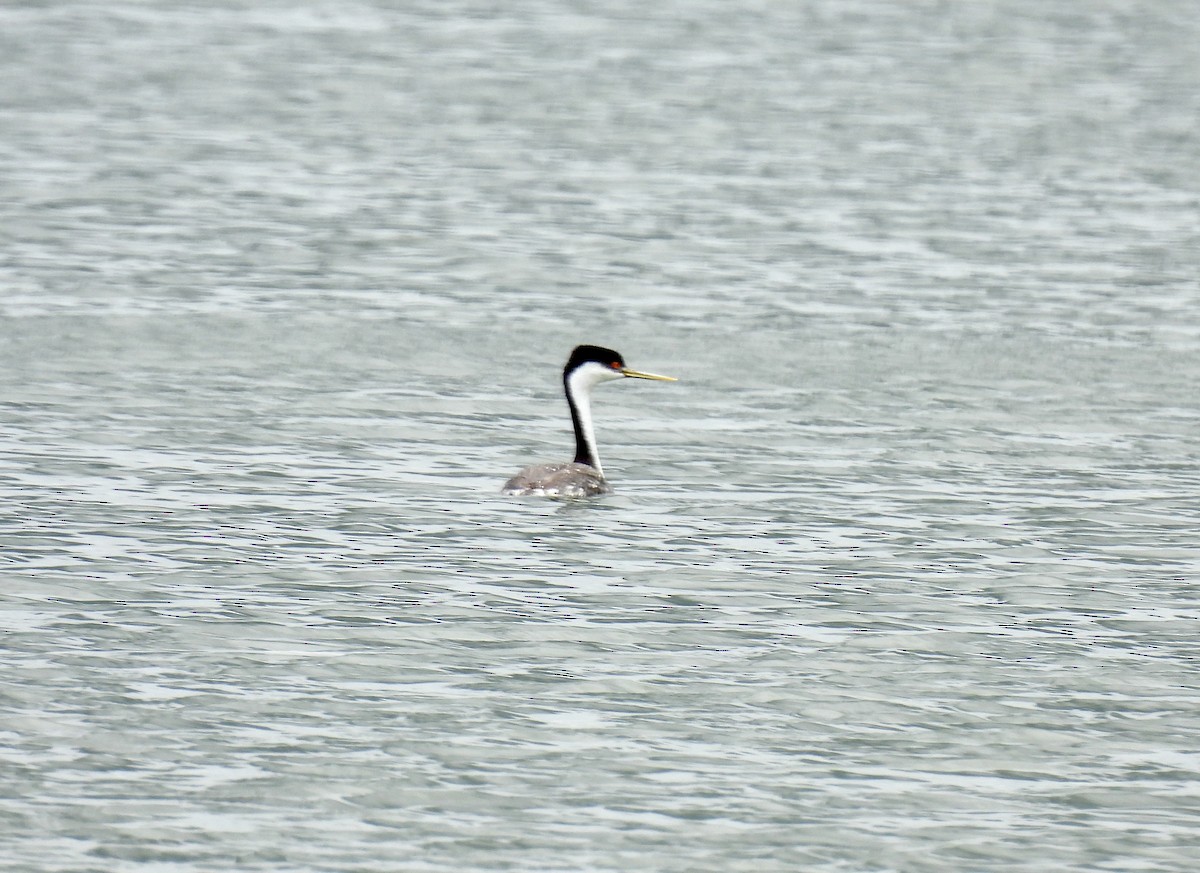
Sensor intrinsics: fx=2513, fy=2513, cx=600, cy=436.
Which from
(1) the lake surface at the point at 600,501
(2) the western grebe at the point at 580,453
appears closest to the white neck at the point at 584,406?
(2) the western grebe at the point at 580,453

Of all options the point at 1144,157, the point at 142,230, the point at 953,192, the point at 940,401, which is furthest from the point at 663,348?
A: the point at 1144,157

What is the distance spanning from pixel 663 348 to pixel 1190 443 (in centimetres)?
613

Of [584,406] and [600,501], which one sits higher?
[584,406]


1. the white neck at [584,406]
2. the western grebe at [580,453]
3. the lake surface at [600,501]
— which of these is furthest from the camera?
the white neck at [584,406]

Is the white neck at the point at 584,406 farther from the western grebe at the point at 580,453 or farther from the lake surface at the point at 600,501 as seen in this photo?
the lake surface at the point at 600,501

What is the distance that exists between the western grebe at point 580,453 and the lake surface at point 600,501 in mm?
204

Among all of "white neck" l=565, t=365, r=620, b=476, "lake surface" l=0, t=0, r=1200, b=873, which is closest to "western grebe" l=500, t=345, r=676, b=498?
"white neck" l=565, t=365, r=620, b=476

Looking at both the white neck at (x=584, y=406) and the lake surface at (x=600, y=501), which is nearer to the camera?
the lake surface at (x=600, y=501)

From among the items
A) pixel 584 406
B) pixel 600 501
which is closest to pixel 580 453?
pixel 584 406

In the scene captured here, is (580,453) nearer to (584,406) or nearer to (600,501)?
(584,406)

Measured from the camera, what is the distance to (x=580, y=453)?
1847 centimetres

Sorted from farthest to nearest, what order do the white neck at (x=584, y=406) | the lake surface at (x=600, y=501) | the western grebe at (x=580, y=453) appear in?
the white neck at (x=584, y=406), the western grebe at (x=580, y=453), the lake surface at (x=600, y=501)

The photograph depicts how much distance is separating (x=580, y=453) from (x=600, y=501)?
635 mm

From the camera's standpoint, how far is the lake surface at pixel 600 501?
11.3 metres
